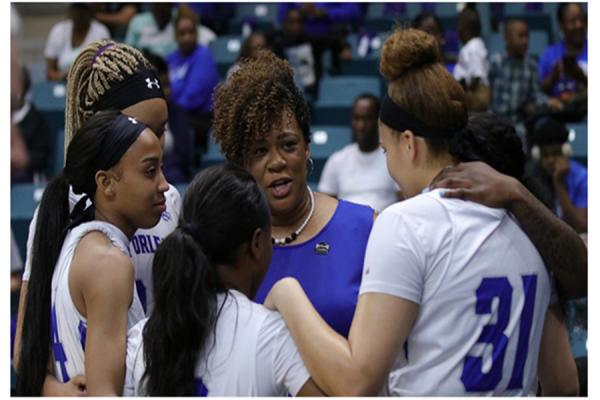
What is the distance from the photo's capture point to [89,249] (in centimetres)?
247

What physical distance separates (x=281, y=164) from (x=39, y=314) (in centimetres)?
81

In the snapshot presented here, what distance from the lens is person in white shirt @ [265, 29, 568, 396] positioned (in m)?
2.30

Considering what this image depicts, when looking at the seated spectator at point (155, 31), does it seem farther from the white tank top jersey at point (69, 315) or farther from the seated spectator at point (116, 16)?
the white tank top jersey at point (69, 315)

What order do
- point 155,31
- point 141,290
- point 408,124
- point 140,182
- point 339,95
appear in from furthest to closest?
point 155,31, point 339,95, point 141,290, point 140,182, point 408,124

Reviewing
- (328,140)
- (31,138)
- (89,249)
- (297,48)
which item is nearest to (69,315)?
(89,249)

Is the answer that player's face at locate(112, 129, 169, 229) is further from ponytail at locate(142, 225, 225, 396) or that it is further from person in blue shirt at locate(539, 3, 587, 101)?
person in blue shirt at locate(539, 3, 587, 101)

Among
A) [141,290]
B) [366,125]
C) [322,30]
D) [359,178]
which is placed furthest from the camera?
[322,30]

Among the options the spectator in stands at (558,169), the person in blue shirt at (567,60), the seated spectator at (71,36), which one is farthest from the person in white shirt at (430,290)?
the seated spectator at (71,36)

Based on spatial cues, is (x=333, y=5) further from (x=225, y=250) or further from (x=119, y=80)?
(x=225, y=250)

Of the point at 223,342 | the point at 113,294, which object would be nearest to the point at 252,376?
the point at 223,342

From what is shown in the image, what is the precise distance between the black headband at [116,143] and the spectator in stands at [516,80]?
18.8 feet

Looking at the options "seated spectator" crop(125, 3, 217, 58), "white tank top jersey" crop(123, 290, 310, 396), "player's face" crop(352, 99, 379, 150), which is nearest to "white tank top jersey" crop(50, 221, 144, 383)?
"white tank top jersey" crop(123, 290, 310, 396)

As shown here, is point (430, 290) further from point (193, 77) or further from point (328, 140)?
point (193, 77)

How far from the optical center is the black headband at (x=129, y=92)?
2.94m
